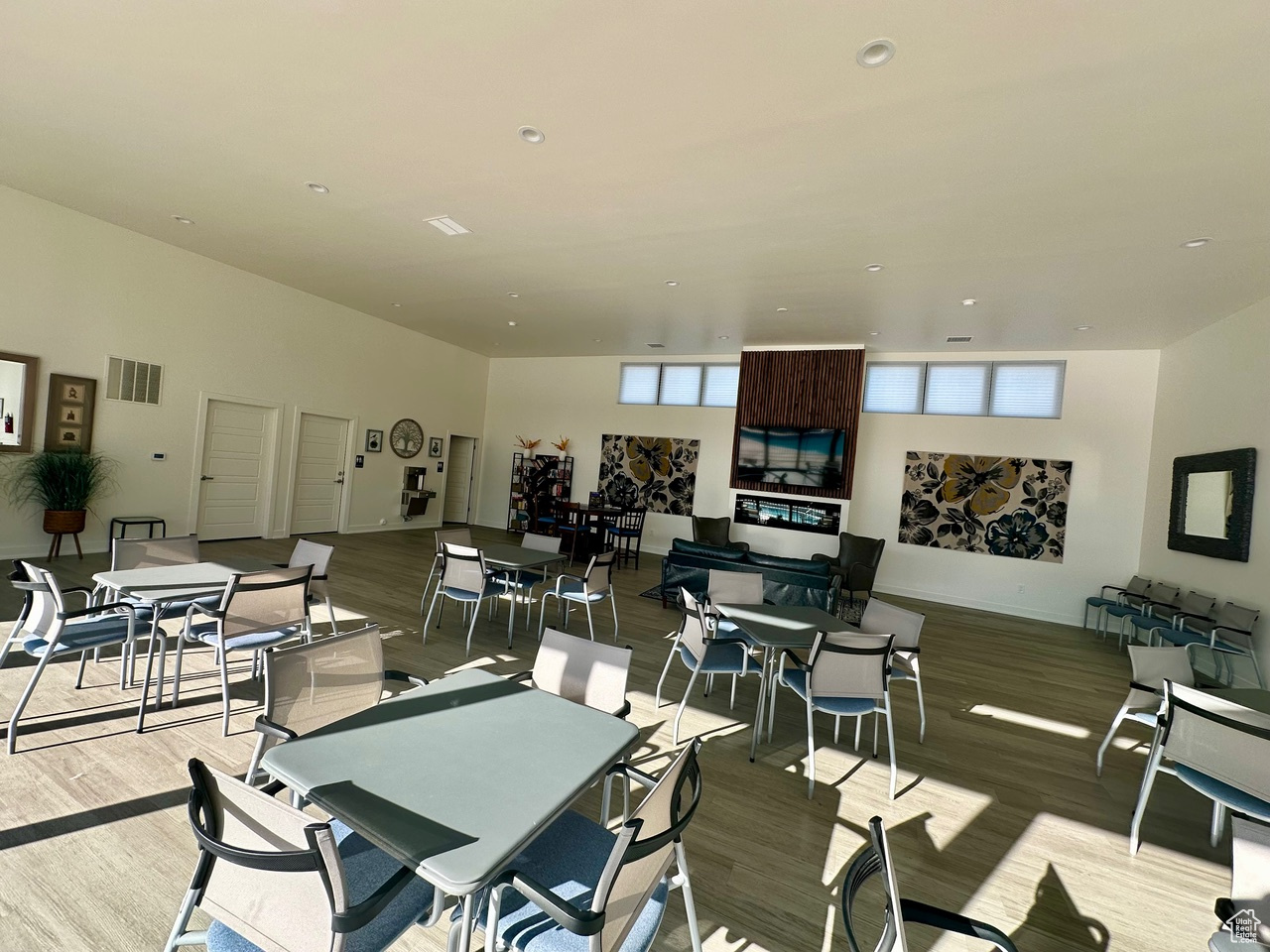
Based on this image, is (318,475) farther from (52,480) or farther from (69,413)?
(52,480)

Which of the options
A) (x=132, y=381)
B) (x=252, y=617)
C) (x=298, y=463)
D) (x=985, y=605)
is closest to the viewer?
(x=252, y=617)

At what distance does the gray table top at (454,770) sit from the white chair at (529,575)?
287cm

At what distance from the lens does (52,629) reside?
2781mm

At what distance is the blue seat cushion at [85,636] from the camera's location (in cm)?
281

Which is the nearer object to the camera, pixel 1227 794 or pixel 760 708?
pixel 1227 794

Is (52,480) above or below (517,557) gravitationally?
above

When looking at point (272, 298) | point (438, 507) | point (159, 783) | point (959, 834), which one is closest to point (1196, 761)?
point (959, 834)

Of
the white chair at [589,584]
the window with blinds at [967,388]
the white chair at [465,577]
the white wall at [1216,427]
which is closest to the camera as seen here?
the white chair at [465,577]

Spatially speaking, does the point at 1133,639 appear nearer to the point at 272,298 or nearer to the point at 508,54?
the point at 508,54

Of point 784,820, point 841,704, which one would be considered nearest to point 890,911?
point 784,820

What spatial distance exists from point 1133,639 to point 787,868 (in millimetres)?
7089

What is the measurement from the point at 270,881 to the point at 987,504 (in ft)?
30.3

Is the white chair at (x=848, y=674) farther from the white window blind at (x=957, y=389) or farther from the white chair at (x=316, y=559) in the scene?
the white window blind at (x=957, y=389)

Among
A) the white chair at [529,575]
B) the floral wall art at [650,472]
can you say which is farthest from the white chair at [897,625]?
the floral wall art at [650,472]
